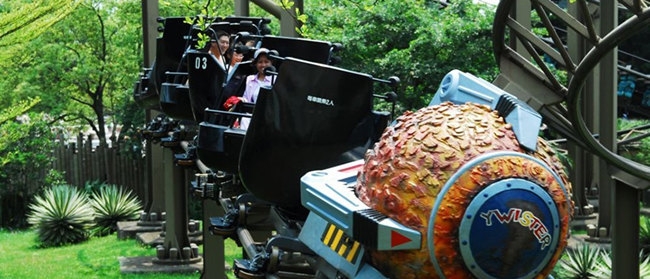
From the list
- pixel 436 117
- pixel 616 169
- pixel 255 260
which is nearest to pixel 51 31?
pixel 616 169

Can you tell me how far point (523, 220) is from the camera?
2.81 m

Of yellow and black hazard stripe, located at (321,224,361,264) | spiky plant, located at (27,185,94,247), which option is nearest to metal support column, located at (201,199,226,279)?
yellow and black hazard stripe, located at (321,224,361,264)

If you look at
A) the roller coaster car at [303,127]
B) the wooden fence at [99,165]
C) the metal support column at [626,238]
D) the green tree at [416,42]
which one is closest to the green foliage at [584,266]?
the metal support column at [626,238]

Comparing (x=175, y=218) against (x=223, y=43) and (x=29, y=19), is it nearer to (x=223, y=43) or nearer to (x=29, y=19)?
(x=29, y=19)

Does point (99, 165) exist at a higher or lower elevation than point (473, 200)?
lower

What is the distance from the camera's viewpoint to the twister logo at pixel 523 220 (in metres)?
2.78

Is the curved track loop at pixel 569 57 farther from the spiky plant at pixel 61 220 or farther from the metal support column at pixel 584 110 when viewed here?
the spiky plant at pixel 61 220

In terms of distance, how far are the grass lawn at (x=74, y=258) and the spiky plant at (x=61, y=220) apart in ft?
0.65

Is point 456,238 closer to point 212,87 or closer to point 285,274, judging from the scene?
point 285,274

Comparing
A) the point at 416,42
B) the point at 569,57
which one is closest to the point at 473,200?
the point at 569,57

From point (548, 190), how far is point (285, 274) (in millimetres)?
2225

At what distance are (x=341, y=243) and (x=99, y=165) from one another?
17.7 metres

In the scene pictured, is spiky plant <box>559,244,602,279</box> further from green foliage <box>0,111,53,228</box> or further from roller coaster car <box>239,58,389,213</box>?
green foliage <box>0,111,53,228</box>

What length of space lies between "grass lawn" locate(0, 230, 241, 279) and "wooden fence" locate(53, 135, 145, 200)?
3023 millimetres
